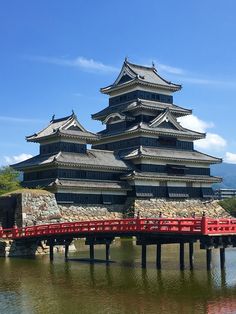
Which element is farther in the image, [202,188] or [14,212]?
[202,188]

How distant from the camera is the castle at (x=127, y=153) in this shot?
190 feet

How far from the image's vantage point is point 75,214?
56812 mm

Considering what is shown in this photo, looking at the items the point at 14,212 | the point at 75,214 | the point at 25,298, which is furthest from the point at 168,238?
the point at 75,214

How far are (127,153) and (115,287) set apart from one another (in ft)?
126

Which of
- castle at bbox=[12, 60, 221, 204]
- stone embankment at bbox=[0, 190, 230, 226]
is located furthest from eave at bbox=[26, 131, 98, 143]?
stone embankment at bbox=[0, 190, 230, 226]

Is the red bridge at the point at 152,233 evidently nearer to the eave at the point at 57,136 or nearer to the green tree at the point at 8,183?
the eave at the point at 57,136

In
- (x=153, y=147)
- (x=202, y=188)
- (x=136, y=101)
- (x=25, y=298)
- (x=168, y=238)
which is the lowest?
(x=25, y=298)

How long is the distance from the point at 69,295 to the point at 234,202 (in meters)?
62.8

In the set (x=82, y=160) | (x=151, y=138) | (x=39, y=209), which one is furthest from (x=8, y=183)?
(x=151, y=138)

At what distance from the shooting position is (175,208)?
6488 cm

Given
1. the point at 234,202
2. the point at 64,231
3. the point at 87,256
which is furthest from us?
the point at 234,202

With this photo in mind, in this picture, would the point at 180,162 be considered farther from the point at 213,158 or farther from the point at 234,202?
the point at 234,202

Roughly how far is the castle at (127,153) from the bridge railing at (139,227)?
49.3 ft

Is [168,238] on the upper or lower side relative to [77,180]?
lower
